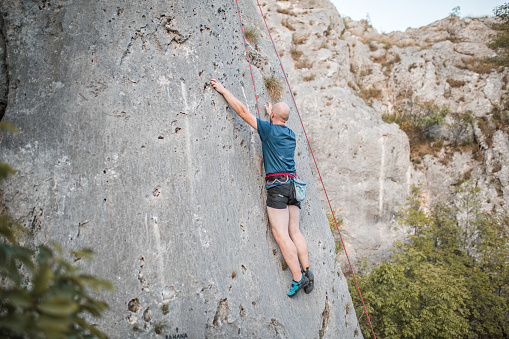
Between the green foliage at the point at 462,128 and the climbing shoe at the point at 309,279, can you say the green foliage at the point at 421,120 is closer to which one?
the green foliage at the point at 462,128

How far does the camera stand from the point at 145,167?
3.28 m

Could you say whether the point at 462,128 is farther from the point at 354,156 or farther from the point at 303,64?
the point at 303,64

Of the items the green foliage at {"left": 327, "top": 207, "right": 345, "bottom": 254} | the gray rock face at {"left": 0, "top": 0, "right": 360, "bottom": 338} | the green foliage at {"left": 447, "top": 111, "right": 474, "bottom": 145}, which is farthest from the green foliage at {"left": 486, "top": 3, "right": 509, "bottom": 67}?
the gray rock face at {"left": 0, "top": 0, "right": 360, "bottom": 338}

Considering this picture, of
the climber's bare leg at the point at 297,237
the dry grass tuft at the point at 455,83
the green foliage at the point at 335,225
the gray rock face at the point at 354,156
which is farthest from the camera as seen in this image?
the dry grass tuft at the point at 455,83

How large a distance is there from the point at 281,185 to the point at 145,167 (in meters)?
1.71

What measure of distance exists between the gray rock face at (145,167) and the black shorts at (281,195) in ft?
0.67

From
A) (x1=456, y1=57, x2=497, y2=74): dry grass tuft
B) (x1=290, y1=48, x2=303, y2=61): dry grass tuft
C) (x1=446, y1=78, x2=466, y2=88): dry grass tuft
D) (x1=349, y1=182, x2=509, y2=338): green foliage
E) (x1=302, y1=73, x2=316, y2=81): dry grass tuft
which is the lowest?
(x1=349, y1=182, x2=509, y2=338): green foliage

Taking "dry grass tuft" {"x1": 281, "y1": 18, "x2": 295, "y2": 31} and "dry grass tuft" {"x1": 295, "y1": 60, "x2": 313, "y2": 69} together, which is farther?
"dry grass tuft" {"x1": 281, "y1": 18, "x2": 295, "y2": 31}

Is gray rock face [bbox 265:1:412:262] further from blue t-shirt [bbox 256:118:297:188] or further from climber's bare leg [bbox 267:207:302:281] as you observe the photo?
blue t-shirt [bbox 256:118:297:188]

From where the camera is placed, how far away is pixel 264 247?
3.82m

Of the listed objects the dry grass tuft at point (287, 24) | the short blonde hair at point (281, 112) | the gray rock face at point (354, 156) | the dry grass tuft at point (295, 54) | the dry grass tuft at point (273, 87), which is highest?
the dry grass tuft at point (287, 24)

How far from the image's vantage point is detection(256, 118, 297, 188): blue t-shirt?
3896 millimetres

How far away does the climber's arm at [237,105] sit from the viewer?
12.7 feet

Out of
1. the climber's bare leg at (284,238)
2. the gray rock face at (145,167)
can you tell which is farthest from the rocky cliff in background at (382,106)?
the gray rock face at (145,167)
